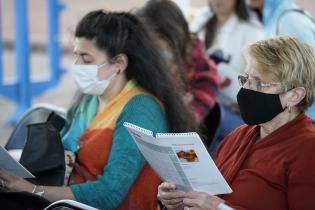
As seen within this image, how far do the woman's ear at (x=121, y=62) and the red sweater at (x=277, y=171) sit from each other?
77 centimetres

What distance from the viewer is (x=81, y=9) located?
15.0 meters

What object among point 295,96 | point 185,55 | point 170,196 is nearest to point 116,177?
point 170,196

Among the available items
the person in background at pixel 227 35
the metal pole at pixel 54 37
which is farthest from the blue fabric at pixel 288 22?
the metal pole at pixel 54 37

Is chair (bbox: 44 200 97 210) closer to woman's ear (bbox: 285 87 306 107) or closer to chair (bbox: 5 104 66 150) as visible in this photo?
woman's ear (bbox: 285 87 306 107)

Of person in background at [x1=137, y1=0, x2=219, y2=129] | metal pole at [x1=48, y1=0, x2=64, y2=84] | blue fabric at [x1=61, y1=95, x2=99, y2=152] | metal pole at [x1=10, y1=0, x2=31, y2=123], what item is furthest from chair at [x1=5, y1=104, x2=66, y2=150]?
metal pole at [x1=48, y1=0, x2=64, y2=84]

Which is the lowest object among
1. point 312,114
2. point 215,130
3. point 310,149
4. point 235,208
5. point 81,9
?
point 81,9

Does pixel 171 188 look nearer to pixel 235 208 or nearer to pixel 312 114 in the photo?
pixel 235 208

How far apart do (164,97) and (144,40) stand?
29cm

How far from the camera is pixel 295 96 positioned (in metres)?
2.09

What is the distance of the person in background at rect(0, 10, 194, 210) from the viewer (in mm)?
2441

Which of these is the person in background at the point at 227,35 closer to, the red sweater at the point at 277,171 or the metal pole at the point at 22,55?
the red sweater at the point at 277,171

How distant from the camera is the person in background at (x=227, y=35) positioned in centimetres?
386

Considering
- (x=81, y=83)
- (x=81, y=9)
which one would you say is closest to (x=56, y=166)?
(x=81, y=83)

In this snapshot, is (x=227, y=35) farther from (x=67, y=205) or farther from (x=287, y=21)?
(x=67, y=205)
